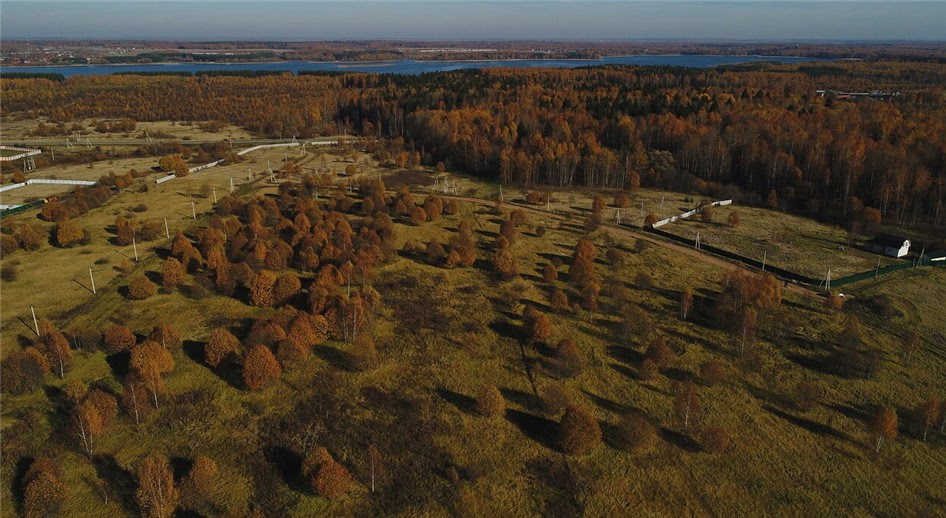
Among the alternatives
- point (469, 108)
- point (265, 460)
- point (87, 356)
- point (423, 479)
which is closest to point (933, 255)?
point (423, 479)

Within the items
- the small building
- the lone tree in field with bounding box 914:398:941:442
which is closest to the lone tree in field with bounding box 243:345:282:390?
the lone tree in field with bounding box 914:398:941:442

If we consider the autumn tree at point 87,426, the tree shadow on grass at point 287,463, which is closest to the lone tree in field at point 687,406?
the tree shadow on grass at point 287,463

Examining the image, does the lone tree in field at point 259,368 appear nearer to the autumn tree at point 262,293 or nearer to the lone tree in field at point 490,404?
the autumn tree at point 262,293

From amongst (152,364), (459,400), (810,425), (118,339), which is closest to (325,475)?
(459,400)

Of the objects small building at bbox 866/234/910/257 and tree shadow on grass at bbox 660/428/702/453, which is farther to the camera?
small building at bbox 866/234/910/257

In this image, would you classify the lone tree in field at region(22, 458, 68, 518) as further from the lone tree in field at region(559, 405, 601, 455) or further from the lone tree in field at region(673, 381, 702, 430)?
the lone tree in field at region(673, 381, 702, 430)

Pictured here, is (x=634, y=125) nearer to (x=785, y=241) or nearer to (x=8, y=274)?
(x=785, y=241)

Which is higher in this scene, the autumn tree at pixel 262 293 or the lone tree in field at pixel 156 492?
the autumn tree at pixel 262 293
